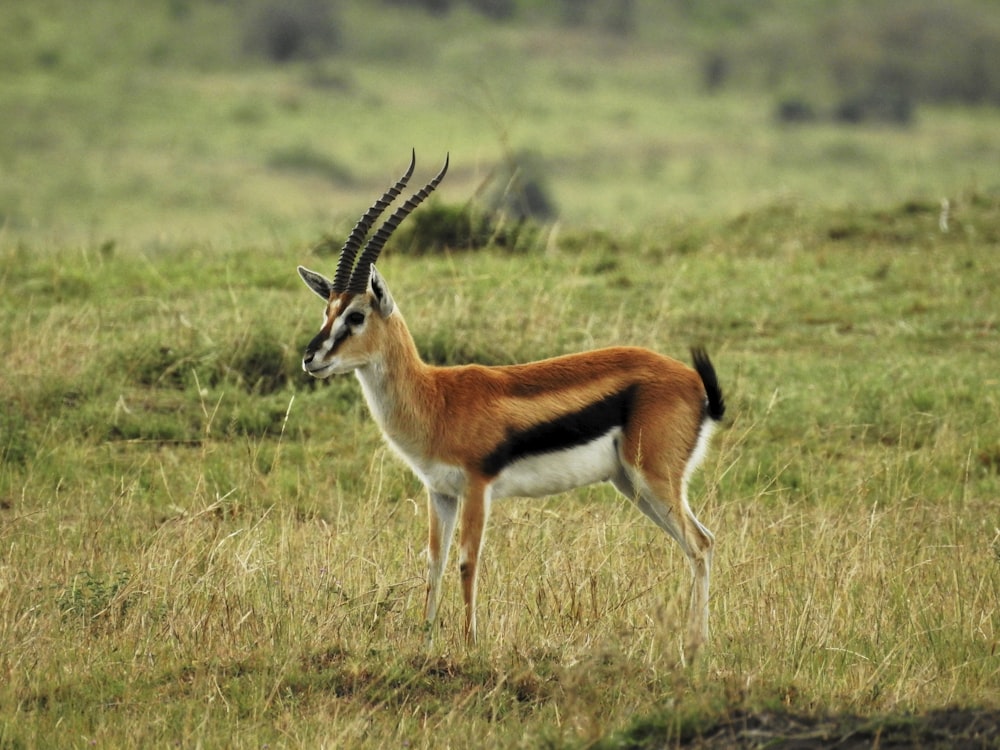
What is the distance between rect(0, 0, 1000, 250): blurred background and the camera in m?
29.8

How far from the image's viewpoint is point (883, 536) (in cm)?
715

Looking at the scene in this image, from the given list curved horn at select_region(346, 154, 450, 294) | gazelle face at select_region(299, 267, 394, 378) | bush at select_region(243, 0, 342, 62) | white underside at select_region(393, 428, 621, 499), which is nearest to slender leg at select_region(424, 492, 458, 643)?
white underside at select_region(393, 428, 621, 499)

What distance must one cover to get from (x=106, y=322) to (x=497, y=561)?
4.59 m

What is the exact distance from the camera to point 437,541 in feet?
21.0

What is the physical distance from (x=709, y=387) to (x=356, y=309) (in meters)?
1.58

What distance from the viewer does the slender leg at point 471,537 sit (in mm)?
6133

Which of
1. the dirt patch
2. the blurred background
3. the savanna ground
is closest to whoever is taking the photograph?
the dirt patch

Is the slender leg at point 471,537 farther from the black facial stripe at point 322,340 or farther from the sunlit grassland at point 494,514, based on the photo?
the black facial stripe at point 322,340

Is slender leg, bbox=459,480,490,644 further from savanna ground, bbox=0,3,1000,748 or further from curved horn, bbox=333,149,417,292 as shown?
curved horn, bbox=333,149,417,292

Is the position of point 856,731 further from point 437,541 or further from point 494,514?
point 494,514

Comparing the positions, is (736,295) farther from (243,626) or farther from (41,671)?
(41,671)

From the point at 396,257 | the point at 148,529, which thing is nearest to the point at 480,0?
the point at 396,257

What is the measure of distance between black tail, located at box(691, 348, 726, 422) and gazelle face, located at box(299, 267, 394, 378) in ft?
4.51

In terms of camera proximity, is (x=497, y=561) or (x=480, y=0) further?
(x=480, y=0)
